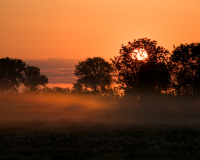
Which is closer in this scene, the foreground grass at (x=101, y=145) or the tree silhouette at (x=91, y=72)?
the foreground grass at (x=101, y=145)

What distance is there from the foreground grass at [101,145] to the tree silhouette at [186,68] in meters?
48.8

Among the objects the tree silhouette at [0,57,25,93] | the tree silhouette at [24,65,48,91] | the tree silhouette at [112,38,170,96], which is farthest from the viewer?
the tree silhouette at [24,65,48,91]

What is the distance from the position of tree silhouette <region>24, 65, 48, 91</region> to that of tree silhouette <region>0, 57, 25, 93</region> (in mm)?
4693

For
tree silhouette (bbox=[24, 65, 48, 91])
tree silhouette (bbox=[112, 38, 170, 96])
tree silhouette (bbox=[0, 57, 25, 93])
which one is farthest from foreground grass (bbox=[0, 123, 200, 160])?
tree silhouette (bbox=[24, 65, 48, 91])

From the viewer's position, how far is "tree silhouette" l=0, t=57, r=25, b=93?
13600cm

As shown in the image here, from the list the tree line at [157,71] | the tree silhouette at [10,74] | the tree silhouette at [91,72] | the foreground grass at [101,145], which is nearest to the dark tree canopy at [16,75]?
the tree silhouette at [10,74]

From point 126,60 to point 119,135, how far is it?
50117 mm

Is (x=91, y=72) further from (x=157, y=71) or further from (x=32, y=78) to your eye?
(x=157, y=71)

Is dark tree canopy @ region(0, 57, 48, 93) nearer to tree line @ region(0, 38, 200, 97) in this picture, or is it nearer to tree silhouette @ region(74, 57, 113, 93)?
Answer: tree silhouette @ region(74, 57, 113, 93)

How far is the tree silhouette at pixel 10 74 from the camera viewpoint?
136 meters

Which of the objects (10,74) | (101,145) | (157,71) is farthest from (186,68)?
(10,74)

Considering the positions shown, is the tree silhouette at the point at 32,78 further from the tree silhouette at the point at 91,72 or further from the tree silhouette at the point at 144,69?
the tree silhouette at the point at 144,69

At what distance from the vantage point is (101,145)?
28.9 metres

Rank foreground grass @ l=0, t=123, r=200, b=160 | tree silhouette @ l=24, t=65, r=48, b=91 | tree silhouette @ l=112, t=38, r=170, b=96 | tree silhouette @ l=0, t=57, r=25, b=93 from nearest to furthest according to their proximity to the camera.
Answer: foreground grass @ l=0, t=123, r=200, b=160
tree silhouette @ l=112, t=38, r=170, b=96
tree silhouette @ l=0, t=57, r=25, b=93
tree silhouette @ l=24, t=65, r=48, b=91
